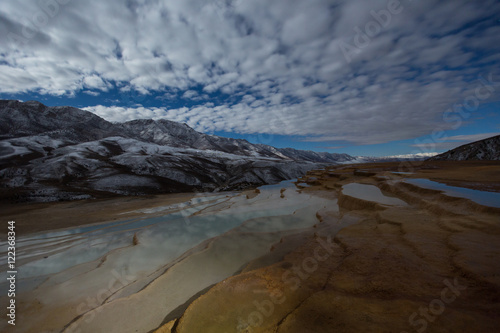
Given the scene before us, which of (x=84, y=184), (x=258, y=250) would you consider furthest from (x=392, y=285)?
(x=84, y=184)

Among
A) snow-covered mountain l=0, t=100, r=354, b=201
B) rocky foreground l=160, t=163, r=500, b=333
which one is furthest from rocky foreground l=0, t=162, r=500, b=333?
snow-covered mountain l=0, t=100, r=354, b=201

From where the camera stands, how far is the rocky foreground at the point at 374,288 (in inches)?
162

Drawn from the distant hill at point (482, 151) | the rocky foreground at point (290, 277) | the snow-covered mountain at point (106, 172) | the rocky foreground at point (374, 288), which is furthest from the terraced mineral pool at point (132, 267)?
the distant hill at point (482, 151)

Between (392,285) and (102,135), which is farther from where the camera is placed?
(102,135)

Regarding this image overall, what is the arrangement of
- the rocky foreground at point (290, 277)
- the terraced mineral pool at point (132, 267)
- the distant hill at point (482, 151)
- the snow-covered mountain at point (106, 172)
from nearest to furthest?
the rocky foreground at point (290, 277) < the terraced mineral pool at point (132, 267) < the snow-covered mountain at point (106, 172) < the distant hill at point (482, 151)

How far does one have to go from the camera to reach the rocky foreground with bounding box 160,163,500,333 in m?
4.11

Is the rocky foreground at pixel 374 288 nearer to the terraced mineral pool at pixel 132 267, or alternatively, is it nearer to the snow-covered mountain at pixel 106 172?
the terraced mineral pool at pixel 132 267

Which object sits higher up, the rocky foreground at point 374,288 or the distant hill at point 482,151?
the distant hill at point 482,151

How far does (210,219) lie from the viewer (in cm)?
1794

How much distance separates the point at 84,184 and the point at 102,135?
14249 centimetres

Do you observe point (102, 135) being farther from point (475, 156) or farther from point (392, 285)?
point (475, 156)

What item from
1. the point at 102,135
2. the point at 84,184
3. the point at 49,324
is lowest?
the point at 49,324

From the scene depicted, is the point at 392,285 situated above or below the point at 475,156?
below

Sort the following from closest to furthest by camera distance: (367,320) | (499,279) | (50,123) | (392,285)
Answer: (367,320), (499,279), (392,285), (50,123)
